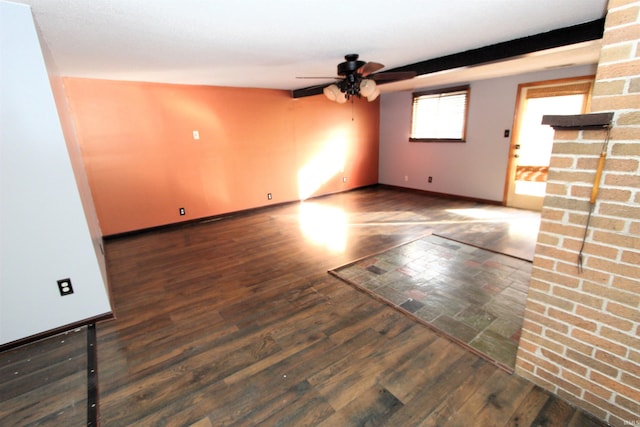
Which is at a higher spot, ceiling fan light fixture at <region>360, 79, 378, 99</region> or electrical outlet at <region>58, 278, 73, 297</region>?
ceiling fan light fixture at <region>360, 79, 378, 99</region>

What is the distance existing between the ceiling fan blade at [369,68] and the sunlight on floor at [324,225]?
2.01 metres

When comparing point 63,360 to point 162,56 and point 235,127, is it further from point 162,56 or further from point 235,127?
point 235,127

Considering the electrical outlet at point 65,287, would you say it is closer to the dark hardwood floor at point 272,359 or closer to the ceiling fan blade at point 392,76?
the dark hardwood floor at point 272,359

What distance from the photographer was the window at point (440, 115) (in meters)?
5.58

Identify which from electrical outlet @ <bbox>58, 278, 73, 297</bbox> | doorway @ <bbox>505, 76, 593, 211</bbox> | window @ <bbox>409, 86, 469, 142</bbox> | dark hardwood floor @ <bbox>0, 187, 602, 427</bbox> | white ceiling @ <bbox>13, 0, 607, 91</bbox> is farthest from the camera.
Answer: window @ <bbox>409, 86, 469, 142</bbox>

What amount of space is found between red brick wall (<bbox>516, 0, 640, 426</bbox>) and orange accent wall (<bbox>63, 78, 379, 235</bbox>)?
4565mm

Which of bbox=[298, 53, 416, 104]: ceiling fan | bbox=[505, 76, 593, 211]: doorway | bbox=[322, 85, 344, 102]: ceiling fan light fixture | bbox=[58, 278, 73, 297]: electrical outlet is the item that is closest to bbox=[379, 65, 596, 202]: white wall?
bbox=[505, 76, 593, 211]: doorway

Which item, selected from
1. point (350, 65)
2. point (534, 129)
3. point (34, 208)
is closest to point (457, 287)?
point (350, 65)

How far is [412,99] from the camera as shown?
246 inches

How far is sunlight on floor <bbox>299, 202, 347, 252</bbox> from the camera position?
3.90 m

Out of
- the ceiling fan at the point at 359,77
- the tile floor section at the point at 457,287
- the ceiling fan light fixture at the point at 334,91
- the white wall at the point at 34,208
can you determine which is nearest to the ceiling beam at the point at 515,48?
the ceiling fan at the point at 359,77

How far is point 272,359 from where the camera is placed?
1932mm

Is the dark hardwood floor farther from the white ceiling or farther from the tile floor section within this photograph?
the white ceiling

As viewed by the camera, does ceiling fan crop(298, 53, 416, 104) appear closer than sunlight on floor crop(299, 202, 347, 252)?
Yes
